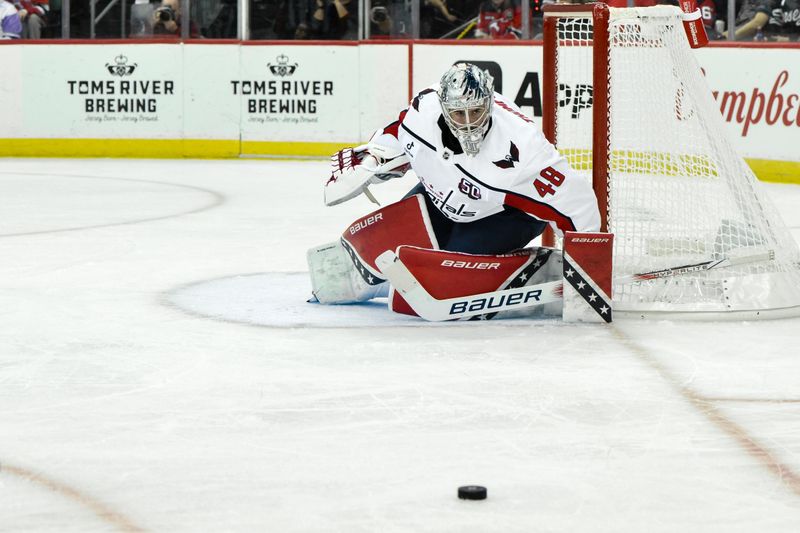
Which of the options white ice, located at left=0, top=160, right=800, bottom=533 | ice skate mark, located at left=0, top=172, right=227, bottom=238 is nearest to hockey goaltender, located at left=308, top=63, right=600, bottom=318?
white ice, located at left=0, top=160, right=800, bottom=533

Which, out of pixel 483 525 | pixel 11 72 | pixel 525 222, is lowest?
pixel 483 525

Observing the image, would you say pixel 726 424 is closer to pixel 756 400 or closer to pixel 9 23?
pixel 756 400

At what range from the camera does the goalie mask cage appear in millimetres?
4387

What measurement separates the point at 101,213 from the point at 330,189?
3420 mm

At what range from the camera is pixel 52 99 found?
38.8ft

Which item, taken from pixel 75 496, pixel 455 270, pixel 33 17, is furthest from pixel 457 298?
pixel 33 17

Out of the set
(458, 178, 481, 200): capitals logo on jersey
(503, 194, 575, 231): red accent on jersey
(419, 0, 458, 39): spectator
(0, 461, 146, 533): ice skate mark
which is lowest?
(0, 461, 146, 533): ice skate mark

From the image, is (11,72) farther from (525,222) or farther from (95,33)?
(525,222)

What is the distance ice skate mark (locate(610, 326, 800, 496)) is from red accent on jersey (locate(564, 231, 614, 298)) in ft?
0.97

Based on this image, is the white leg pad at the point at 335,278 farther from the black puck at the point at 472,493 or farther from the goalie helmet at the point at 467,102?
the black puck at the point at 472,493

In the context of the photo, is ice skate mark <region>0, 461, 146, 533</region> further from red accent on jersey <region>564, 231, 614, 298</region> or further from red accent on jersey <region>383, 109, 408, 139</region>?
red accent on jersey <region>383, 109, 408, 139</region>

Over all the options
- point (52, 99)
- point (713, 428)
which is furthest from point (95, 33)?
point (713, 428)

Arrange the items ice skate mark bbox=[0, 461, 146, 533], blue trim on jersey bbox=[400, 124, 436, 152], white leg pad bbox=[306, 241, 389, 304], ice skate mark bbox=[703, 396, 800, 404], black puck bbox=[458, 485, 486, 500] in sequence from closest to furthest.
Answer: ice skate mark bbox=[0, 461, 146, 533] < black puck bbox=[458, 485, 486, 500] < ice skate mark bbox=[703, 396, 800, 404] < blue trim on jersey bbox=[400, 124, 436, 152] < white leg pad bbox=[306, 241, 389, 304]

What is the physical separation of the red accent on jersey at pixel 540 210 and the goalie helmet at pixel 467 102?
0.19 metres
